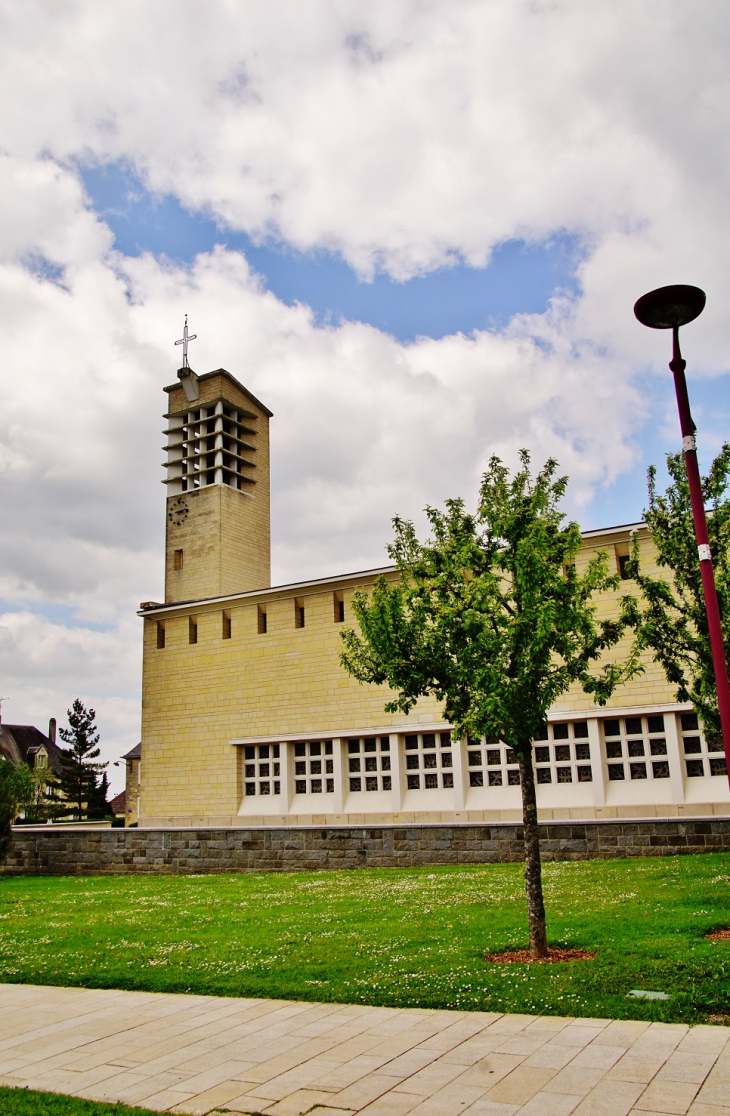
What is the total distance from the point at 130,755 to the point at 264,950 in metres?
48.1

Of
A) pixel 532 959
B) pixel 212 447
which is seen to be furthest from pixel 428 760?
pixel 212 447

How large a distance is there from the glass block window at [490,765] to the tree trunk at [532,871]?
10725mm

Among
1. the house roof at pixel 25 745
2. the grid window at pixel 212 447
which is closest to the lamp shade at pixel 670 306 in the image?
the grid window at pixel 212 447

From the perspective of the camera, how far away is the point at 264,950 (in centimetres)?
870

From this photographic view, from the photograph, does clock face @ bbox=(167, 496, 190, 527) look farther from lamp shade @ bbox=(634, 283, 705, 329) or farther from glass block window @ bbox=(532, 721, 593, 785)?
lamp shade @ bbox=(634, 283, 705, 329)

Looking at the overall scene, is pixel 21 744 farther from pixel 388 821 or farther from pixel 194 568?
pixel 388 821

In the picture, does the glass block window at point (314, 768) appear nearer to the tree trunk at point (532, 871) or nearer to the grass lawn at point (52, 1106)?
the tree trunk at point (532, 871)

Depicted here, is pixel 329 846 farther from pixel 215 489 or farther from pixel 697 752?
pixel 215 489

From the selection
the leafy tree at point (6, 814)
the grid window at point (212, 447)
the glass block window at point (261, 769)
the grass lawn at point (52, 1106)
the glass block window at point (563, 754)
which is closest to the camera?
the grass lawn at point (52, 1106)

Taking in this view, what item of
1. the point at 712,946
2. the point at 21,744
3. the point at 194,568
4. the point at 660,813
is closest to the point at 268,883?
the point at 660,813

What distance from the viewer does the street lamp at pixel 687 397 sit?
6633 mm

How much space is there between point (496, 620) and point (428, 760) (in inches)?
491

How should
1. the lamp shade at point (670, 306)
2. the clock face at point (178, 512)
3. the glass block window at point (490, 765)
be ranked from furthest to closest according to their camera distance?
the clock face at point (178, 512)
the glass block window at point (490, 765)
the lamp shade at point (670, 306)

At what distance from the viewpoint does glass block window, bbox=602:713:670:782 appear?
1745 centimetres
